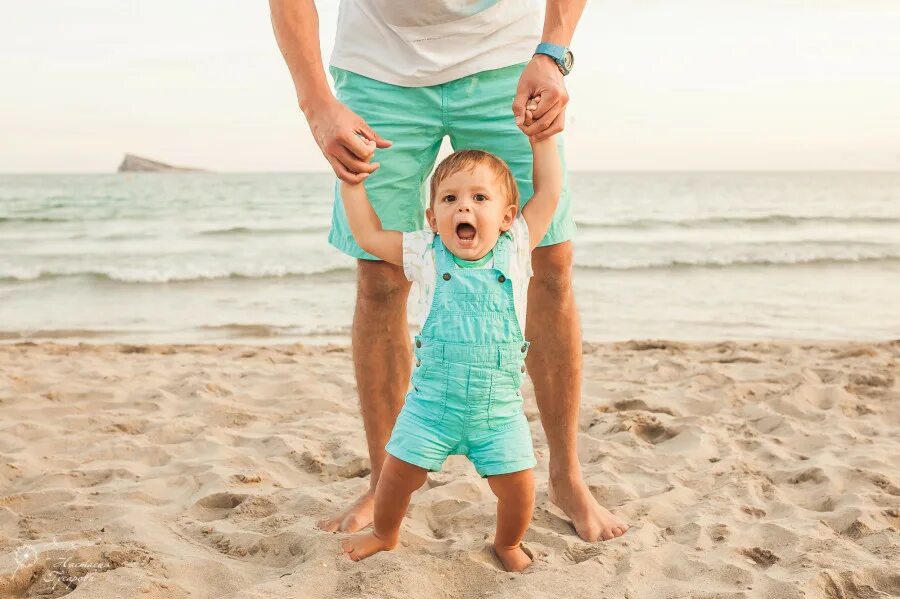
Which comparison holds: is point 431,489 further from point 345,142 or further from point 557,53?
point 557,53

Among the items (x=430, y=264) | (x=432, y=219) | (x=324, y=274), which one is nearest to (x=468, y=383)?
(x=430, y=264)

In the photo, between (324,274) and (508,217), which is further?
(324,274)

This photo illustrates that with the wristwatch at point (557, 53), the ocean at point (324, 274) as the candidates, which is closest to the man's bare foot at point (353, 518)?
the wristwatch at point (557, 53)

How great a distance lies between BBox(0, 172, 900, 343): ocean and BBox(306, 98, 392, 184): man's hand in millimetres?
4904

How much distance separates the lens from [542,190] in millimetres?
2395

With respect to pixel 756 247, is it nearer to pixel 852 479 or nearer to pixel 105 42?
pixel 852 479

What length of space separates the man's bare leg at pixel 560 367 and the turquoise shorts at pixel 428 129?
176 mm

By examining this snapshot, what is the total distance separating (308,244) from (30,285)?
17.7 ft

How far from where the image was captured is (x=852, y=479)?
10.3 feet

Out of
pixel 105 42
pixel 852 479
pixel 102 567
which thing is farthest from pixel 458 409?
pixel 105 42

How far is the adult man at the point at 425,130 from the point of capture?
2.52m

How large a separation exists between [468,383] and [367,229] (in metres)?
0.52

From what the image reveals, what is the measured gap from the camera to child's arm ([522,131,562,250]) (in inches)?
93.3

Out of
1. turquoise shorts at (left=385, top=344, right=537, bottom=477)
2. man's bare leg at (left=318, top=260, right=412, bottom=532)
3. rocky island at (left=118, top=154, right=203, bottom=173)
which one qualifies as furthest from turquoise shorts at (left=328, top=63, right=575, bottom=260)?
rocky island at (left=118, top=154, right=203, bottom=173)
